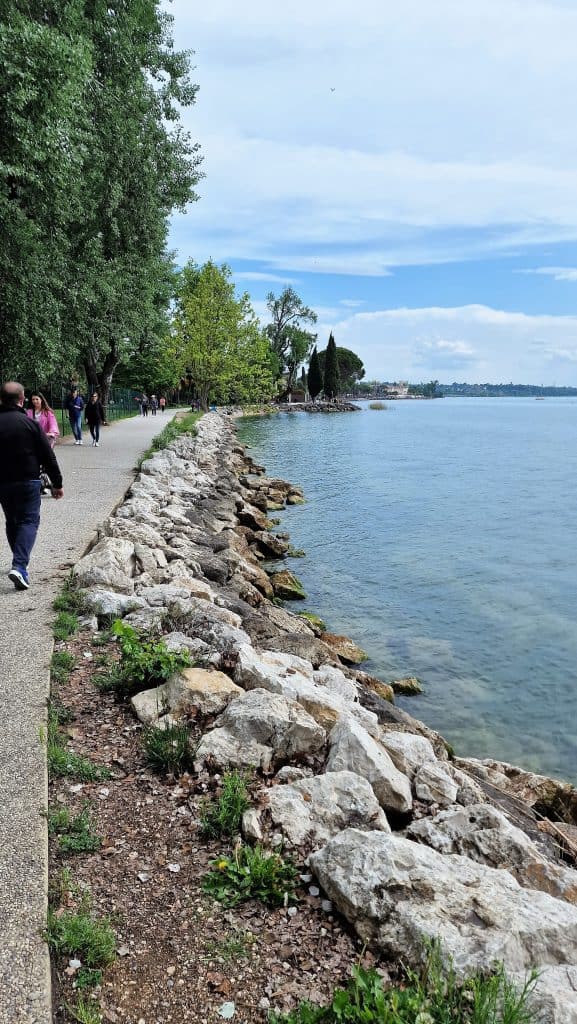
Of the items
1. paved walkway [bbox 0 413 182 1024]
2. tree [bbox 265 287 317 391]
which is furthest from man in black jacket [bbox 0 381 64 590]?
tree [bbox 265 287 317 391]

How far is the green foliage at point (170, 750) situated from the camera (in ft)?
14.8

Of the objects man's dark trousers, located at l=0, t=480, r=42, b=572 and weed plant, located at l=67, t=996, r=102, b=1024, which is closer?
weed plant, located at l=67, t=996, r=102, b=1024

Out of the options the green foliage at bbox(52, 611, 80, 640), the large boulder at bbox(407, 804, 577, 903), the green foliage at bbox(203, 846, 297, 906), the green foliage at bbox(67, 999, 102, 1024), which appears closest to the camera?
the green foliage at bbox(67, 999, 102, 1024)

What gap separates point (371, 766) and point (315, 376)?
12197 cm

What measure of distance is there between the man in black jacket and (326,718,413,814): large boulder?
4.44 m

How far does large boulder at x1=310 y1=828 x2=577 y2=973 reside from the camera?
3012mm

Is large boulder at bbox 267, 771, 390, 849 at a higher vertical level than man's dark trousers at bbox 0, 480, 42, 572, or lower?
lower

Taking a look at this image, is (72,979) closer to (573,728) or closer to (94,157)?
(573,728)

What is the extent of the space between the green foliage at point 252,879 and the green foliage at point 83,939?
565 millimetres

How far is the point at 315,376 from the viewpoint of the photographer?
12356 centimetres

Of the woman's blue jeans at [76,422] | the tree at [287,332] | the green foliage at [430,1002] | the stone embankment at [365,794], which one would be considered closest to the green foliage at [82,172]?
the woman's blue jeans at [76,422]

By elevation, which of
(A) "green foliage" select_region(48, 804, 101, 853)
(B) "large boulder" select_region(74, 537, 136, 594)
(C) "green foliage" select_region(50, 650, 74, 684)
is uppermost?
(B) "large boulder" select_region(74, 537, 136, 594)

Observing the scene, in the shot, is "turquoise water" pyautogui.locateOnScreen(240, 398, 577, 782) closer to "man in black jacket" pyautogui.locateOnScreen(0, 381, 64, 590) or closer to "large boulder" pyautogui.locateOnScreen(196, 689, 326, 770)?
"large boulder" pyautogui.locateOnScreen(196, 689, 326, 770)

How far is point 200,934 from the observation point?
3266 millimetres
